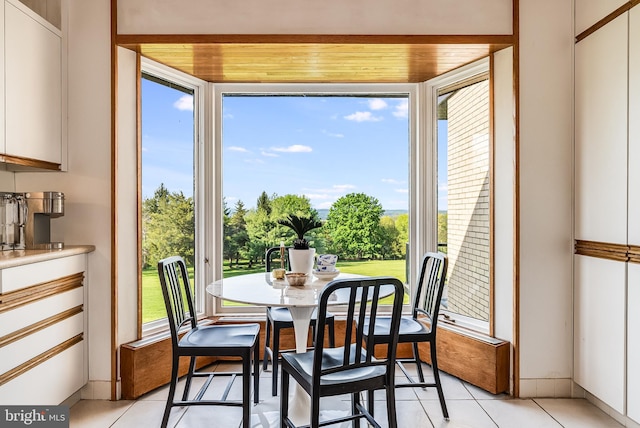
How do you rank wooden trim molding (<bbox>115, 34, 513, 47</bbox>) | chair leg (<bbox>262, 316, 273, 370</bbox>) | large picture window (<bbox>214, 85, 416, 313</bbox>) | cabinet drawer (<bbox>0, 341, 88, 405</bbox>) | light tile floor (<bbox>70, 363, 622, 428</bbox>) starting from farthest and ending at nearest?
1. large picture window (<bbox>214, 85, 416, 313</bbox>)
2. chair leg (<bbox>262, 316, 273, 370</bbox>)
3. wooden trim molding (<bbox>115, 34, 513, 47</bbox>)
4. light tile floor (<bbox>70, 363, 622, 428</bbox>)
5. cabinet drawer (<bbox>0, 341, 88, 405</bbox>)

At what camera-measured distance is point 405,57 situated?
311 cm

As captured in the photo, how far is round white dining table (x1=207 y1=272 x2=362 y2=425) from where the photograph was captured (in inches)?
85.7

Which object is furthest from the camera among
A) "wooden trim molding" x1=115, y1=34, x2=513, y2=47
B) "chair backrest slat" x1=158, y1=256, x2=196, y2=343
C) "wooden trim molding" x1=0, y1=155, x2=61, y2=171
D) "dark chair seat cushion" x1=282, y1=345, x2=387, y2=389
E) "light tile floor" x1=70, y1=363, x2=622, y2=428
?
"wooden trim molding" x1=115, y1=34, x2=513, y2=47

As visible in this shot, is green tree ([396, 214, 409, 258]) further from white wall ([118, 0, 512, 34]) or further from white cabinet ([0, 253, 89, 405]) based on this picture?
white cabinet ([0, 253, 89, 405])

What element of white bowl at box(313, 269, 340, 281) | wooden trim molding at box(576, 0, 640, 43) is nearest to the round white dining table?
white bowl at box(313, 269, 340, 281)

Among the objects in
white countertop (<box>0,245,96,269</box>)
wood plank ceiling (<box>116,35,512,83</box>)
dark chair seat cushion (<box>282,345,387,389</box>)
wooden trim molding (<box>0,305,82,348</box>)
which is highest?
wood plank ceiling (<box>116,35,512,83</box>)

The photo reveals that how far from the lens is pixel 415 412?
2703 millimetres

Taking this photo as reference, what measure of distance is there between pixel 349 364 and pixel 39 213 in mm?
2069

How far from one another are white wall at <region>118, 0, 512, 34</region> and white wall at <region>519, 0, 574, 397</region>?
0.40m

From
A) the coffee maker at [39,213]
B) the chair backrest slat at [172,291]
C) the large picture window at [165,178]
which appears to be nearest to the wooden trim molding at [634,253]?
the chair backrest slat at [172,291]

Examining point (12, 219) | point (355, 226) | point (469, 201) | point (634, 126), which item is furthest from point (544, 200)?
point (12, 219)

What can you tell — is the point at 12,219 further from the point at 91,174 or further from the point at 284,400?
the point at 284,400

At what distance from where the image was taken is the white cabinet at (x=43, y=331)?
2182mm

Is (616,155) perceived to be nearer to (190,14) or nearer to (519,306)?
(519,306)
